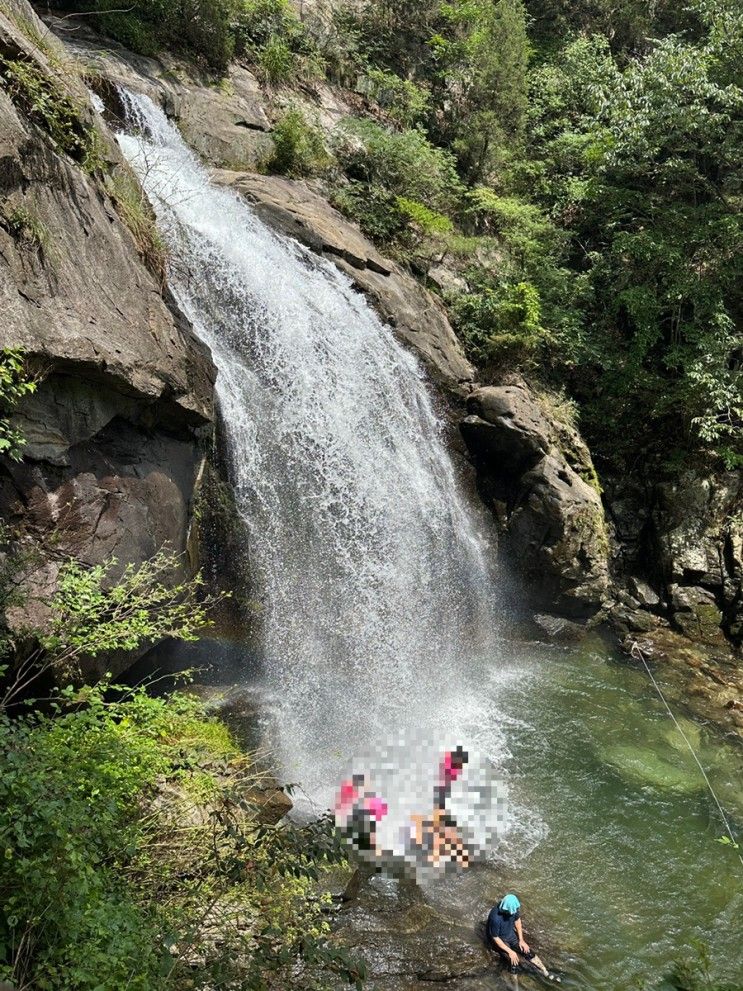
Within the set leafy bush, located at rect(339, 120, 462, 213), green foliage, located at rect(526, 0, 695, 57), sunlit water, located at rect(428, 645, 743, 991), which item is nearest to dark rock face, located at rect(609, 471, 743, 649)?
sunlit water, located at rect(428, 645, 743, 991)

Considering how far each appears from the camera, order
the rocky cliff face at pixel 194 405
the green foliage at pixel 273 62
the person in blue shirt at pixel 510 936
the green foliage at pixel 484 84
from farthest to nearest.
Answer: the green foliage at pixel 484 84, the green foliage at pixel 273 62, the rocky cliff face at pixel 194 405, the person in blue shirt at pixel 510 936

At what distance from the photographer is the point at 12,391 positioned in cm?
507

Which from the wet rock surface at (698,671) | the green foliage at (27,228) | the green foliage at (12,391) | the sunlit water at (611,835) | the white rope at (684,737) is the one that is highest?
the green foliage at (27,228)

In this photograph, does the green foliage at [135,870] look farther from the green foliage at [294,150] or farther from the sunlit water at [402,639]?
the green foliage at [294,150]

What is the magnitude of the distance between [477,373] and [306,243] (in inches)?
154

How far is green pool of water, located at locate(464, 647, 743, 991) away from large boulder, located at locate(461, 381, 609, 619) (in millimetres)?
1754

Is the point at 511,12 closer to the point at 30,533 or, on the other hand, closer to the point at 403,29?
the point at 403,29

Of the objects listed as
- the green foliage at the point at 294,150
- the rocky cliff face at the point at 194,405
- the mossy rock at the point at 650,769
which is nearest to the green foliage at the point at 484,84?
the rocky cliff face at the point at 194,405

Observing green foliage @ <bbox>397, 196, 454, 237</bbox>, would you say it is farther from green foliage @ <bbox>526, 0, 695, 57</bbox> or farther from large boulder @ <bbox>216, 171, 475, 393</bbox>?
green foliage @ <bbox>526, 0, 695, 57</bbox>

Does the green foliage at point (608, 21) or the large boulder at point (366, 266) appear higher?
the green foliage at point (608, 21)

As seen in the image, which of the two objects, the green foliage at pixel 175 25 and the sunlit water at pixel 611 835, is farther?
the green foliage at pixel 175 25

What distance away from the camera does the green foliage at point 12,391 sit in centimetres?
453

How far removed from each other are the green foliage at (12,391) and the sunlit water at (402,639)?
2948 mm

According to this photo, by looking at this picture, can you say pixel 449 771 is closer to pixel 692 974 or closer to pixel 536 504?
pixel 692 974
